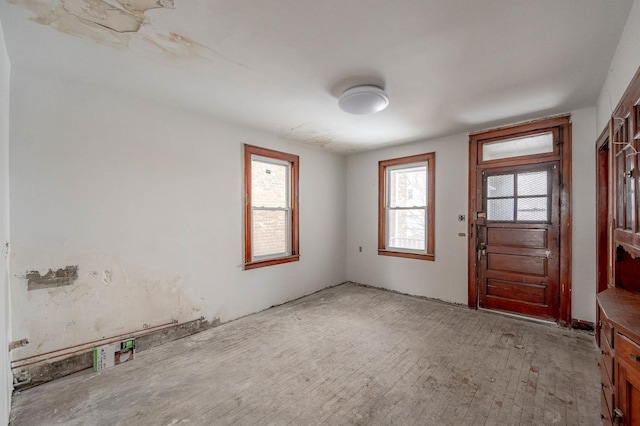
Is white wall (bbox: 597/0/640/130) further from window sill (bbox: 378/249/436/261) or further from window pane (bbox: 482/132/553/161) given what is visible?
window sill (bbox: 378/249/436/261)

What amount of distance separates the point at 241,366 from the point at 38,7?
9.61 feet

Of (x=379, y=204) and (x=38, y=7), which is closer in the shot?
(x=38, y=7)

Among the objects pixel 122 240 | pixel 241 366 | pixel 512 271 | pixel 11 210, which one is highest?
pixel 11 210

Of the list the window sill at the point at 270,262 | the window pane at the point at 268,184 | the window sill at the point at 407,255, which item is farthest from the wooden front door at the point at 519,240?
the window pane at the point at 268,184

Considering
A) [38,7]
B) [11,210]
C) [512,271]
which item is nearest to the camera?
[38,7]

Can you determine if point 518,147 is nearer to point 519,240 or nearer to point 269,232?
point 519,240

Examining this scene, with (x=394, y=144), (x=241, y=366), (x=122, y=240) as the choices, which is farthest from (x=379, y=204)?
(x=122, y=240)

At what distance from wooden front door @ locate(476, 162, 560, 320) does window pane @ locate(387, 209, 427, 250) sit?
0.94 metres

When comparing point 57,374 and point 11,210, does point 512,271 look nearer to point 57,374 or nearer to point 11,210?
point 57,374

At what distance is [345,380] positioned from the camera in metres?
2.27

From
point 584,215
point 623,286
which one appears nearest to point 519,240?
point 584,215

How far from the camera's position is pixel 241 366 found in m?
2.49

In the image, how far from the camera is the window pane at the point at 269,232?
Answer: 3988 millimetres

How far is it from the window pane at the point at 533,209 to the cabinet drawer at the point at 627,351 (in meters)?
2.52
